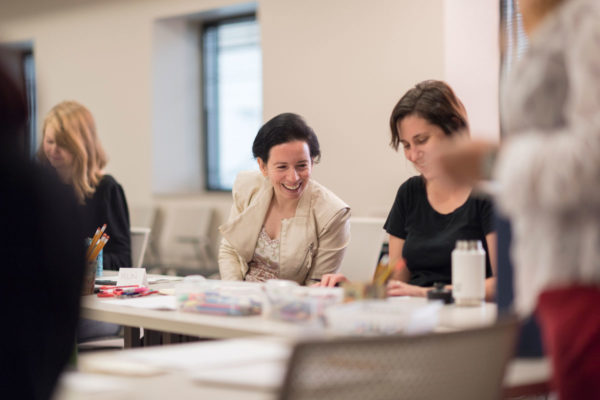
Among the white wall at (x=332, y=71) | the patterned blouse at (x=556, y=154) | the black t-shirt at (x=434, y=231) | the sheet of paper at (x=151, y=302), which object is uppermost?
the white wall at (x=332, y=71)

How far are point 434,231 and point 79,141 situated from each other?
6.42 ft

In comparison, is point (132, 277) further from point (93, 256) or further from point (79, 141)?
point (79, 141)

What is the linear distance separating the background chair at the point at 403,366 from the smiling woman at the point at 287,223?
1.89 metres

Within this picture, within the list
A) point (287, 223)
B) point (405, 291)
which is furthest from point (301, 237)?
point (405, 291)

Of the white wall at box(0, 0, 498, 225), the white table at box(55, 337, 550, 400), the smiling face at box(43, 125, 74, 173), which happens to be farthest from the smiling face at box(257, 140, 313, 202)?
the white wall at box(0, 0, 498, 225)

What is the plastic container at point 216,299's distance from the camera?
2.02 m

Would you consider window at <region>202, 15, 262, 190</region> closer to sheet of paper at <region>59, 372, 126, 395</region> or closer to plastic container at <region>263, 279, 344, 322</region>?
plastic container at <region>263, 279, 344, 322</region>

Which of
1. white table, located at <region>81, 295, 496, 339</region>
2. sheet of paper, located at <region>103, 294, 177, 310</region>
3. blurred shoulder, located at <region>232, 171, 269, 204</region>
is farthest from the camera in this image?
blurred shoulder, located at <region>232, 171, 269, 204</region>

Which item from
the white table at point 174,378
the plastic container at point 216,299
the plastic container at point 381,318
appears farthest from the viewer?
the plastic container at point 216,299

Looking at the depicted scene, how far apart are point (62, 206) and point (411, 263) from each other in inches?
67.7

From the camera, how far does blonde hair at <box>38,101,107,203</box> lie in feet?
12.2

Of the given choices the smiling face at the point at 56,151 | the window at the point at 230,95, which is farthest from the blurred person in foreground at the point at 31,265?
the window at the point at 230,95

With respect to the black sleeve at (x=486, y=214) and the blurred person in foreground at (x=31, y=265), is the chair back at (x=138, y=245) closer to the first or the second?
the black sleeve at (x=486, y=214)

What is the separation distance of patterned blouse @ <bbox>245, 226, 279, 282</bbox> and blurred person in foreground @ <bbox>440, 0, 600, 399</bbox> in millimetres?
1863
